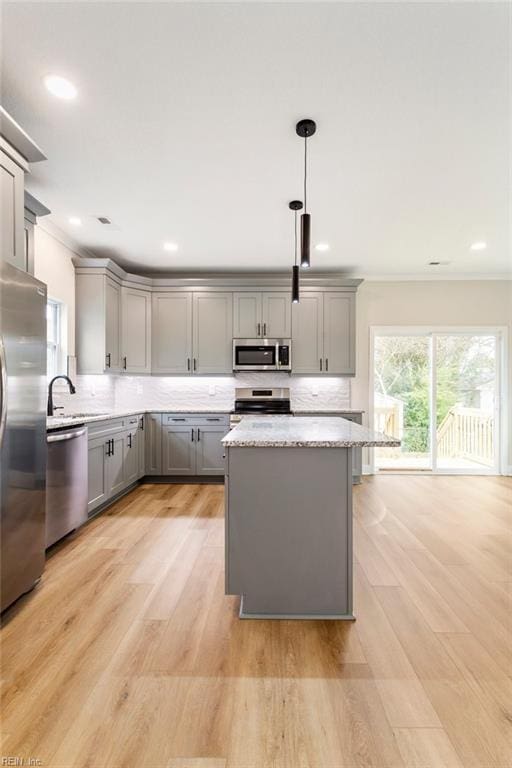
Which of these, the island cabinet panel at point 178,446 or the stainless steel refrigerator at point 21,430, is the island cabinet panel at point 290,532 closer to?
the stainless steel refrigerator at point 21,430

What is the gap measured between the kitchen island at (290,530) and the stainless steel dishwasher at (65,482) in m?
1.49

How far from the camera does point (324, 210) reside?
337 centimetres

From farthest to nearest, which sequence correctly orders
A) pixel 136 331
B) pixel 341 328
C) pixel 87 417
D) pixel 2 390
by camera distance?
pixel 341 328, pixel 136 331, pixel 87 417, pixel 2 390

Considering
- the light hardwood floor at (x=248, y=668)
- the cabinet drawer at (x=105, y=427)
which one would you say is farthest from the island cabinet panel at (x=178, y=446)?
the light hardwood floor at (x=248, y=668)

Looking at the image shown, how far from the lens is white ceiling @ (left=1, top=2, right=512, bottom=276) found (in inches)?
64.1

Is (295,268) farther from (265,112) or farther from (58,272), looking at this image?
(58,272)

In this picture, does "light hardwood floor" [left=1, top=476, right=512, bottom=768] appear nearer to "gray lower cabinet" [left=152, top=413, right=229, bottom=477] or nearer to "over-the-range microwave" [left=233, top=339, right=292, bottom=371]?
"gray lower cabinet" [left=152, top=413, right=229, bottom=477]

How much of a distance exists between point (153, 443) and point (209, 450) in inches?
28.4

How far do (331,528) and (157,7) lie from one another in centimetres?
251

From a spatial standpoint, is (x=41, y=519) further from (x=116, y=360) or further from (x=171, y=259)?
(x=171, y=259)

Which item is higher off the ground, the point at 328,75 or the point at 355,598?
the point at 328,75

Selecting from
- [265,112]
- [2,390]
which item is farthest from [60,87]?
[2,390]

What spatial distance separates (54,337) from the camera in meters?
4.05

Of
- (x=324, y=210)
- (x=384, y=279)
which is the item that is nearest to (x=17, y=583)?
(x=324, y=210)
